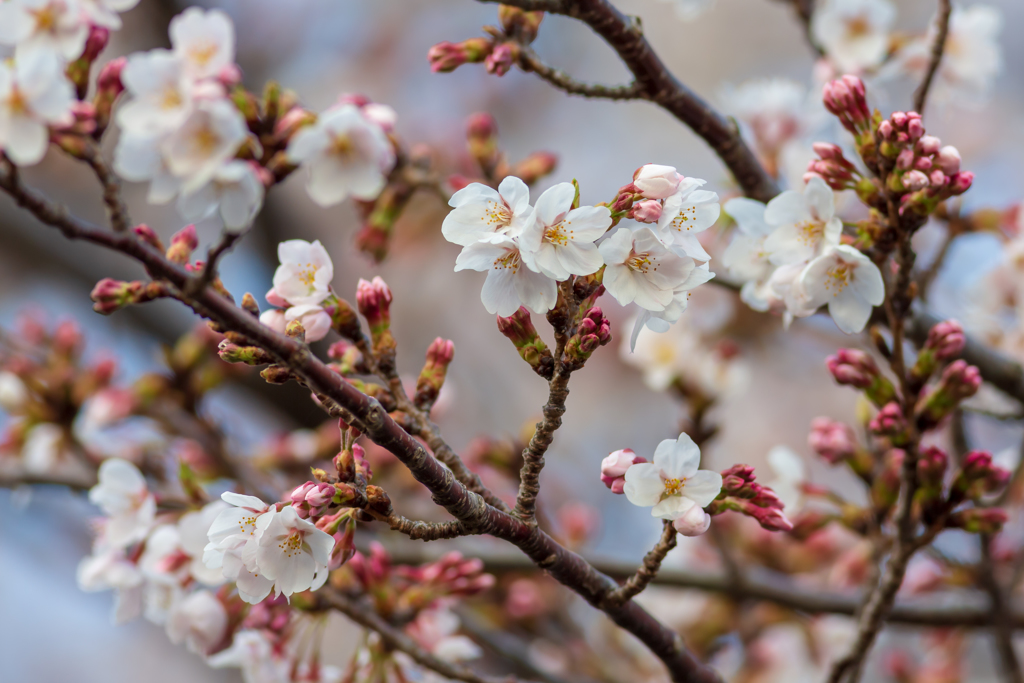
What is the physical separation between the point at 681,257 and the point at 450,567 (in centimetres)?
69

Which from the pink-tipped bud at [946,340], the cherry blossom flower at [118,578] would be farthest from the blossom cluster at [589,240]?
the cherry blossom flower at [118,578]

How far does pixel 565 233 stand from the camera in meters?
0.78

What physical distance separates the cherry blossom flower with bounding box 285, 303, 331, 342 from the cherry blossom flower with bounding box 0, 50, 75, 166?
0.31m

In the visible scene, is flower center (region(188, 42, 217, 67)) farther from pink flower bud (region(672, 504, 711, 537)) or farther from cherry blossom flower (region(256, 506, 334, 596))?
pink flower bud (region(672, 504, 711, 537))

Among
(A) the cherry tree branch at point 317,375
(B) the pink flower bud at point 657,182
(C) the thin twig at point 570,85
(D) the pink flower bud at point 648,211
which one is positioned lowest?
(A) the cherry tree branch at point 317,375

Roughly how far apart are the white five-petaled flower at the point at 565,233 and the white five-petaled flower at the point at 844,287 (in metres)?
0.38

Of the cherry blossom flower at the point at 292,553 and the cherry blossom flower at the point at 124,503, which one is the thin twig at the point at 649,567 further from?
the cherry blossom flower at the point at 124,503

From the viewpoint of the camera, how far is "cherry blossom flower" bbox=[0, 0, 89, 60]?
29.6 inches

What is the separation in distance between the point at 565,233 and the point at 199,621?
895 mm

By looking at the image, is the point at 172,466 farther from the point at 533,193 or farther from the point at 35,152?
the point at 35,152

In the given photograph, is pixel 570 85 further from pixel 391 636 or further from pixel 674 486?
pixel 391 636

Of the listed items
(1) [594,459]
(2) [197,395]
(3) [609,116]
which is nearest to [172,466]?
(2) [197,395]

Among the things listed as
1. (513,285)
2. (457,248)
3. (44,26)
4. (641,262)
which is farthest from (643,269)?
(457,248)

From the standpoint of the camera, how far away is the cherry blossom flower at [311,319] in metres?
0.92
